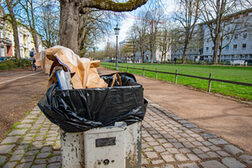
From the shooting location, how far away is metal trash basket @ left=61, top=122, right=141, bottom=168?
63.6 inches

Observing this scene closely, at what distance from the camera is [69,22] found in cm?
630

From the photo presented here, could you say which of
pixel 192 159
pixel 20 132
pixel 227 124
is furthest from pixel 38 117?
pixel 227 124

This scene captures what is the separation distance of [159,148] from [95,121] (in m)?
1.83

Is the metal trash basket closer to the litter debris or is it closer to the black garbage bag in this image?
the black garbage bag

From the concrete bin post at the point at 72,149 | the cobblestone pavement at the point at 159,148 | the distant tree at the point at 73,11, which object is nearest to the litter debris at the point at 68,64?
the concrete bin post at the point at 72,149

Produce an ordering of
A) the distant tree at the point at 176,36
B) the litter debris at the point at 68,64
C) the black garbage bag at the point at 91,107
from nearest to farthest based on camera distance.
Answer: the black garbage bag at the point at 91,107 < the litter debris at the point at 68,64 < the distant tree at the point at 176,36

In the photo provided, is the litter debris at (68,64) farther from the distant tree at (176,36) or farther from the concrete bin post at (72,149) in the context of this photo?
the distant tree at (176,36)

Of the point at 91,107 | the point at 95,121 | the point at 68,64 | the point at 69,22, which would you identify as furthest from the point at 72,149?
the point at 69,22

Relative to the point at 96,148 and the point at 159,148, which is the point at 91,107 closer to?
the point at 96,148

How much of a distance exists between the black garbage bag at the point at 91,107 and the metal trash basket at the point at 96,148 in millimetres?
79

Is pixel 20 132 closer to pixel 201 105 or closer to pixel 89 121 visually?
pixel 89 121

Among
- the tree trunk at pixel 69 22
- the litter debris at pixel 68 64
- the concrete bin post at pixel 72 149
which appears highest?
the tree trunk at pixel 69 22

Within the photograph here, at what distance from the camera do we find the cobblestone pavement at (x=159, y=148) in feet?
8.45

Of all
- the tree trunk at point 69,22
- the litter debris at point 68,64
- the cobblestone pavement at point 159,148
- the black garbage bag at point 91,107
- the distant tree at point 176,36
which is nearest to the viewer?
the black garbage bag at point 91,107
